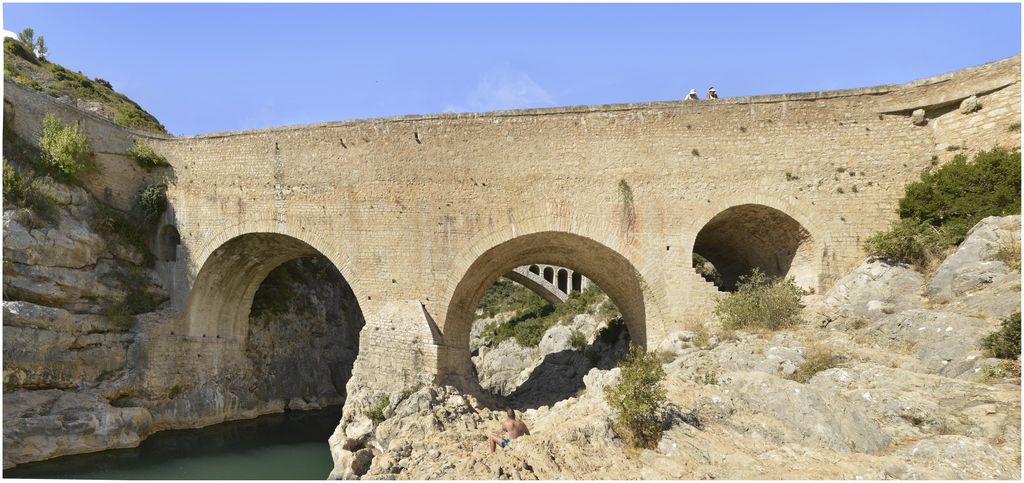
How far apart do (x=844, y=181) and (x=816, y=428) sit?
6685 millimetres

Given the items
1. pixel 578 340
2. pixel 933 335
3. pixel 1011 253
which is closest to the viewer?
pixel 933 335

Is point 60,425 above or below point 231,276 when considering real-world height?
below

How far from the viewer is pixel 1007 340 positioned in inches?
298

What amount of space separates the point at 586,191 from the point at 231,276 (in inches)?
439

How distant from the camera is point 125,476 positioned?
39.2 feet

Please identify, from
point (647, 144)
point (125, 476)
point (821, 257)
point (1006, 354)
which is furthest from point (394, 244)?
point (1006, 354)

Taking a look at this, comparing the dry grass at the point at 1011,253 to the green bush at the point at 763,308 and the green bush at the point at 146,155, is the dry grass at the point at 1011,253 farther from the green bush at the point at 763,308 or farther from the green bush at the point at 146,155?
the green bush at the point at 146,155

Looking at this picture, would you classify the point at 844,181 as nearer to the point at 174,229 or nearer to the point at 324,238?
the point at 324,238

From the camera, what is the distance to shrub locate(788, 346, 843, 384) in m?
8.82

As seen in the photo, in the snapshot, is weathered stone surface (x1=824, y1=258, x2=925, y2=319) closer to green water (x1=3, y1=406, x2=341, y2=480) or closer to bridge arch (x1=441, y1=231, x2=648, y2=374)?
bridge arch (x1=441, y1=231, x2=648, y2=374)

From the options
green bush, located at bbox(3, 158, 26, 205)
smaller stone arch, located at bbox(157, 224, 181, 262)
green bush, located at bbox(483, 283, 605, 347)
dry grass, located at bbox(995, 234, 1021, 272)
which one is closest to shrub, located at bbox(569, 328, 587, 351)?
green bush, located at bbox(483, 283, 605, 347)

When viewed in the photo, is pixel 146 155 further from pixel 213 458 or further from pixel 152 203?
pixel 213 458

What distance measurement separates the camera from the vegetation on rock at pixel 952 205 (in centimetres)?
1052

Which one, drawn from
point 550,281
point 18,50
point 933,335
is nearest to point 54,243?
point 933,335
